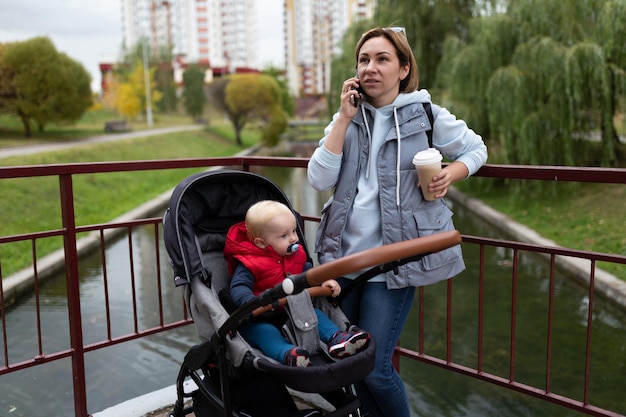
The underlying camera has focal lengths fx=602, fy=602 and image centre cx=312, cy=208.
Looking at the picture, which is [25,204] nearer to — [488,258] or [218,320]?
[488,258]

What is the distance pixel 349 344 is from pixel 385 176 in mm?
559

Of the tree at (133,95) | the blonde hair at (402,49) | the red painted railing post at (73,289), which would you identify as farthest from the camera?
the tree at (133,95)

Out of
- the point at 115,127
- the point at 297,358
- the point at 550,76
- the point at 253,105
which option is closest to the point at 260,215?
the point at 297,358

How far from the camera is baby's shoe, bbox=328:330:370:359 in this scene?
1.87 m

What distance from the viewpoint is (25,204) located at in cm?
1261


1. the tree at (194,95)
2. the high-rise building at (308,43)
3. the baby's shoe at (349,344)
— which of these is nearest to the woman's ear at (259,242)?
the baby's shoe at (349,344)

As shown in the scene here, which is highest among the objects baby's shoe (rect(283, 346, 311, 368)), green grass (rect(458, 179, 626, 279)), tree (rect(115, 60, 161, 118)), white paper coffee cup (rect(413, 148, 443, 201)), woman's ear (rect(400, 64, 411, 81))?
tree (rect(115, 60, 161, 118))

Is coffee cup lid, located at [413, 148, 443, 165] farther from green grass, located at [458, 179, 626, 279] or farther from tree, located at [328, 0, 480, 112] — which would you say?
tree, located at [328, 0, 480, 112]

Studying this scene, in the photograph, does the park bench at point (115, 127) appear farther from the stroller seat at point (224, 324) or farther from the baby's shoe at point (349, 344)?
the baby's shoe at point (349, 344)

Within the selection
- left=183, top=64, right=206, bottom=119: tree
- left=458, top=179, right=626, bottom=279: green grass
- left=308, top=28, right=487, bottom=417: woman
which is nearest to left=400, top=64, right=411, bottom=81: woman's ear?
left=308, top=28, right=487, bottom=417: woman

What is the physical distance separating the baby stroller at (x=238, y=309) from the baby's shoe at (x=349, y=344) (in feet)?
0.10

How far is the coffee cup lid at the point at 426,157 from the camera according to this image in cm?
189

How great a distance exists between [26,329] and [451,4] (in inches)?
496

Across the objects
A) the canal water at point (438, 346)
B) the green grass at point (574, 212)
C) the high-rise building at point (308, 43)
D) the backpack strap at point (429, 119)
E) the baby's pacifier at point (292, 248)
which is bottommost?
the canal water at point (438, 346)
